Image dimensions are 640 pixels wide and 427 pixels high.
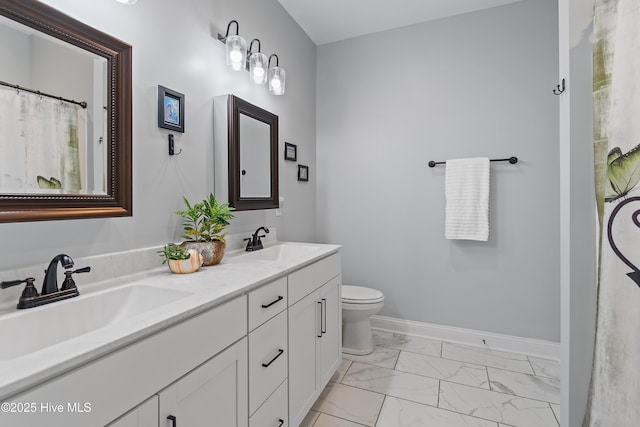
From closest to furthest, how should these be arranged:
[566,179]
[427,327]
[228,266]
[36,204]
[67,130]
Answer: [36,204]
[67,130]
[566,179]
[228,266]
[427,327]

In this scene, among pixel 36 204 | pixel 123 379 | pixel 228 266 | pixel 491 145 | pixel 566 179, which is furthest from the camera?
pixel 491 145

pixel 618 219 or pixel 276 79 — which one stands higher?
pixel 276 79

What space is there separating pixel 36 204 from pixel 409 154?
7.99 feet

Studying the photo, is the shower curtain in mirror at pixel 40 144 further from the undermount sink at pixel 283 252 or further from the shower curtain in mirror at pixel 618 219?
the shower curtain in mirror at pixel 618 219

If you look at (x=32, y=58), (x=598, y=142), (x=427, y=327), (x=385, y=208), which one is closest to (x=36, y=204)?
(x=32, y=58)

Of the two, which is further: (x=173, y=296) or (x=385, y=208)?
(x=385, y=208)

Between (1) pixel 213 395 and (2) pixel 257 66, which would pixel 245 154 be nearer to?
(2) pixel 257 66

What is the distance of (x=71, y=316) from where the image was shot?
923mm

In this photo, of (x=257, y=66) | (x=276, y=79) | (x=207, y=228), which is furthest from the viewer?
(x=276, y=79)

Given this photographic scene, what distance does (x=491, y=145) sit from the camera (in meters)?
2.42

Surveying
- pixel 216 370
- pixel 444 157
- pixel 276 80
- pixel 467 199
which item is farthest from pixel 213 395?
pixel 444 157

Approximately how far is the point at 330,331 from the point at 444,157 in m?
Answer: 1.68

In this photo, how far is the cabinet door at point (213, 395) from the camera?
0.80m

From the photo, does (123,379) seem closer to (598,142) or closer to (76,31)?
(76,31)
